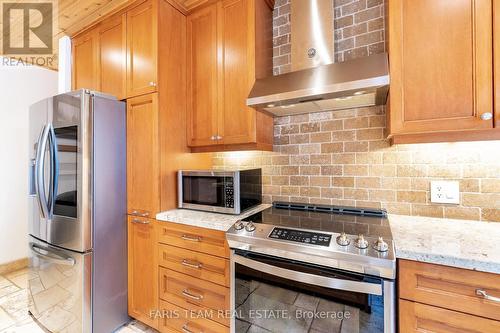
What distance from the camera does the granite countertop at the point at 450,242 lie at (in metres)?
0.83

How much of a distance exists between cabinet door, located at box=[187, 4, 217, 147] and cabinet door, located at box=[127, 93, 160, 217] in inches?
12.5

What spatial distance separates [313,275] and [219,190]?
814mm

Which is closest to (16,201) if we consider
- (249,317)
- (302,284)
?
(249,317)

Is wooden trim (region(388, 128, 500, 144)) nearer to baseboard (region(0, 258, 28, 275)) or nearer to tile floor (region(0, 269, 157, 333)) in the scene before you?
tile floor (region(0, 269, 157, 333))

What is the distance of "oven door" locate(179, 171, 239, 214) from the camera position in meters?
1.53

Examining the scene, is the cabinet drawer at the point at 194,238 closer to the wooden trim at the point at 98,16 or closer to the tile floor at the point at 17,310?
the tile floor at the point at 17,310

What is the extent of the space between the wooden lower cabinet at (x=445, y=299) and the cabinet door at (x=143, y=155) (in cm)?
150

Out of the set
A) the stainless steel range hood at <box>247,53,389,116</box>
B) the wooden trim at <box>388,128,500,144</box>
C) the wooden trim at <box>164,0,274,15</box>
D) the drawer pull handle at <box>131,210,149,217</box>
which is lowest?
the drawer pull handle at <box>131,210,149,217</box>

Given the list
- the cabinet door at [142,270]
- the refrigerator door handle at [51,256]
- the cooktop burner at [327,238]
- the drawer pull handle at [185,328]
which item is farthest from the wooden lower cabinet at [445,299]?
the refrigerator door handle at [51,256]

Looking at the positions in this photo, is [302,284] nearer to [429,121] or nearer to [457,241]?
[457,241]

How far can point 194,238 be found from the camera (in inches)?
56.6

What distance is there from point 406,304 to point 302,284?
420 millimetres

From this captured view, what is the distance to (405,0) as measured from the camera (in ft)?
3.76

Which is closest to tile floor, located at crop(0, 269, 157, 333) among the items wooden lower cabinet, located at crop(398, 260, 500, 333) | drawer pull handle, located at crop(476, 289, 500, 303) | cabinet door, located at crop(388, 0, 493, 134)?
wooden lower cabinet, located at crop(398, 260, 500, 333)
